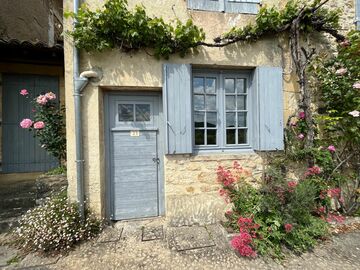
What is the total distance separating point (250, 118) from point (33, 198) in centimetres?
404

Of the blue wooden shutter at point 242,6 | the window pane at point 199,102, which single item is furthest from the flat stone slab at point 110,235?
the blue wooden shutter at point 242,6

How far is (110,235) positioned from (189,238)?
3.95 ft

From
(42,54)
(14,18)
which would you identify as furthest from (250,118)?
(14,18)

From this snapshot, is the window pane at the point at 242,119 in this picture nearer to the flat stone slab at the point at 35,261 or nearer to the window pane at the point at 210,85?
the window pane at the point at 210,85

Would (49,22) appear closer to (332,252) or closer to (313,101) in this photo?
(313,101)

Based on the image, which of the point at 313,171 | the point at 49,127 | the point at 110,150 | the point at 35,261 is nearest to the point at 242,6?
the point at 313,171

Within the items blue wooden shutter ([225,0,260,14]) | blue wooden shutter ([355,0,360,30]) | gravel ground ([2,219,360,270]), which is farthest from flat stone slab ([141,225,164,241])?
blue wooden shutter ([355,0,360,30])

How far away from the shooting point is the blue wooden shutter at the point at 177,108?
3.18 metres

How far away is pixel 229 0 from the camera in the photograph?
343 cm

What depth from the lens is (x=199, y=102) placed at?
11.4 feet

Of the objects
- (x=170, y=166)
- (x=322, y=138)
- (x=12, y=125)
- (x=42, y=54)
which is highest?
(x=42, y=54)

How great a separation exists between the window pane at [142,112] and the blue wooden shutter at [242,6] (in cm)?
219

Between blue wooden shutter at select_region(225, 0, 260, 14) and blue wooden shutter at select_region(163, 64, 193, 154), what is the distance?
1.32 metres

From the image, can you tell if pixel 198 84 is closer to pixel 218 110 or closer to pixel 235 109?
pixel 218 110
